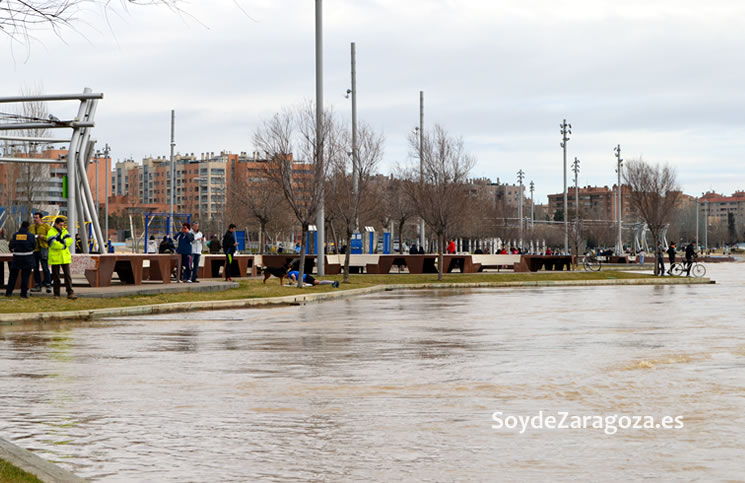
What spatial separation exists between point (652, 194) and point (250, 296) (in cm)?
2905

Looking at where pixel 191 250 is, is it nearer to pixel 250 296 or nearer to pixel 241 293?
pixel 241 293

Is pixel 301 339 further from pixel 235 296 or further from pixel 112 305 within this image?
pixel 235 296

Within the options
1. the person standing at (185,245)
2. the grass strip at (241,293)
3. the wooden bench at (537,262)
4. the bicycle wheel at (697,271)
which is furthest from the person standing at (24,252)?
the bicycle wheel at (697,271)

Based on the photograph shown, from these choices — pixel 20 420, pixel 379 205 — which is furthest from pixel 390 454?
pixel 379 205

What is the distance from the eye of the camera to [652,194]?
162 ft

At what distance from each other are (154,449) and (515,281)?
32994 millimetres

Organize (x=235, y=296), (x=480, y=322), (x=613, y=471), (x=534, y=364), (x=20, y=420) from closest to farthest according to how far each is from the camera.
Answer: (x=613, y=471), (x=20, y=420), (x=534, y=364), (x=480, y=322), (x=235, y=296)

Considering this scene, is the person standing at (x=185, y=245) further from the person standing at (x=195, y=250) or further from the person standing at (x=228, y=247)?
the person standing at (x=228, y=247)

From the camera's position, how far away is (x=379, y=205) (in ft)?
228

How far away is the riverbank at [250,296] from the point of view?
68.0 ft

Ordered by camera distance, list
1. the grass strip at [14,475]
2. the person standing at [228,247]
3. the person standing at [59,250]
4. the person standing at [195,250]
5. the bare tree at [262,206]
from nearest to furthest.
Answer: the grass strip at [14,475] < the person standing at [59,250] < the person standing at [195,250] < the person standing at [228,247] < the bare tree at [262,206]

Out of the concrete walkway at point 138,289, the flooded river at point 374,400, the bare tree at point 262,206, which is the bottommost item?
the flooded river at point 374,400

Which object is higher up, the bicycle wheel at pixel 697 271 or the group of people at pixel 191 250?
the group of people at pixel 191 250

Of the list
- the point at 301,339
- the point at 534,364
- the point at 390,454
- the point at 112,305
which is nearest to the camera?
the point at 390,454
